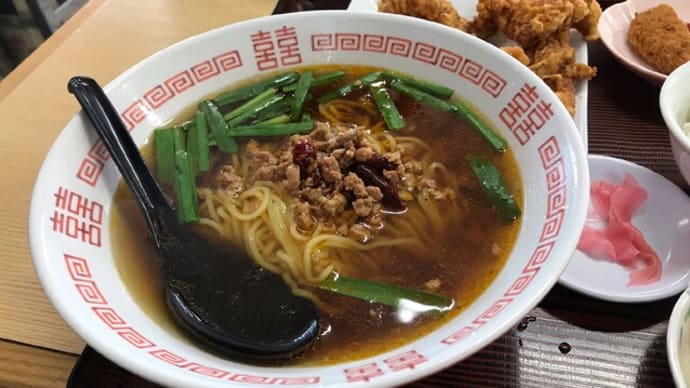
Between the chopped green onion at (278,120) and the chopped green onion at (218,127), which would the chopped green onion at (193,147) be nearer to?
the chopped green onion at (218,127)

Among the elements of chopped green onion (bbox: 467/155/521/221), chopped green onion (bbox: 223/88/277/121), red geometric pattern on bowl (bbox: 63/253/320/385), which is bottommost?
chopped green onion (bbox: 467/155/521/221)

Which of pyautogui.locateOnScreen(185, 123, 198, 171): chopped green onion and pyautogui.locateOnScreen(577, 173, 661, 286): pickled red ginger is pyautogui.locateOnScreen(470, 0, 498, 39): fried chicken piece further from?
pyautogui.locateOnScreen(185, 123, 198, 171): chopped green onion

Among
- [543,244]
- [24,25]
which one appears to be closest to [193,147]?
[543,244]

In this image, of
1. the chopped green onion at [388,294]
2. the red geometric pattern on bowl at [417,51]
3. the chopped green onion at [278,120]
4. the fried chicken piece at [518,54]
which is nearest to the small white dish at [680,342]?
the chopped green onion at [388,294]

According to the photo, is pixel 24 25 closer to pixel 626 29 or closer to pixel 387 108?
pixel 387 108

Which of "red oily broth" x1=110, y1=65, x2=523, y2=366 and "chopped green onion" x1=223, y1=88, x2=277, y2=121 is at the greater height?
"chopped green onion" x1=223, y1=88, x2=277, y2=121

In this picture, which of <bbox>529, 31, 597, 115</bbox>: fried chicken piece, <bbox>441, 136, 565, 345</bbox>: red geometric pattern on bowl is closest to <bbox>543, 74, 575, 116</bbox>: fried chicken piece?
<bbox>529, 31, 597, 115</bbox>: fried chicken piece

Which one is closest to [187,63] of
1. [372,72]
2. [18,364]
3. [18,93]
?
[372,72]
